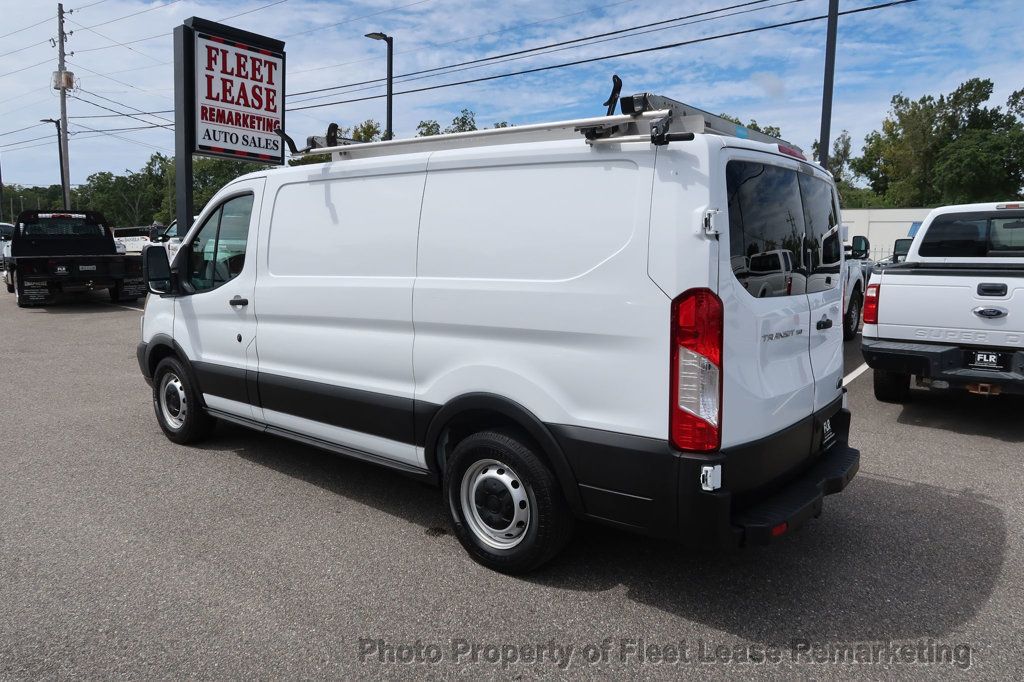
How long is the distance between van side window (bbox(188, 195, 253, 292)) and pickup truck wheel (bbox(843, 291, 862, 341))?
30.8ft

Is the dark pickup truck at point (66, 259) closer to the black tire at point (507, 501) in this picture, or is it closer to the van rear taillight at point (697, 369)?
the black tire at point (507, 501)

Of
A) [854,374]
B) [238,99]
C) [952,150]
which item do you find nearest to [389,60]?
[238,99]

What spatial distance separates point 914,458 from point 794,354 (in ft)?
9.55

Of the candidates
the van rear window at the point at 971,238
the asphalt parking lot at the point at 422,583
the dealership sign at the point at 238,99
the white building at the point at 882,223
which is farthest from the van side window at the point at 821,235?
the white building at the point at 882,223

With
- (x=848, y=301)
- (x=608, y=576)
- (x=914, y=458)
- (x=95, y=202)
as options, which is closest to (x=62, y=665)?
(x=608, y=576)

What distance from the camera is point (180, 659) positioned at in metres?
2.96

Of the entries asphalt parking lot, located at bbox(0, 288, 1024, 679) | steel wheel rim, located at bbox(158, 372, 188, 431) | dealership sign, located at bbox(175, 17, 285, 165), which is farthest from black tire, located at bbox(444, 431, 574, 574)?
dealership sign, located at bbox(175, 17, 285, 165)

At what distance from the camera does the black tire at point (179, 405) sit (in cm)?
577

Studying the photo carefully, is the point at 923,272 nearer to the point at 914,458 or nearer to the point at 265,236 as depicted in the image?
the point at 914,458

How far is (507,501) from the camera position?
12.0 ft

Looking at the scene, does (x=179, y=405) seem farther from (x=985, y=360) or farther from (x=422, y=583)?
(x=985, y=360)

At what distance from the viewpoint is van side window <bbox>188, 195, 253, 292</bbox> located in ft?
16.8

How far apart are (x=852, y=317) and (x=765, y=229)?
30.9 ft

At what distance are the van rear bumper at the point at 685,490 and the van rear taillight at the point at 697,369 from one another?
0.10 m
